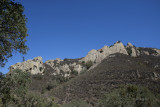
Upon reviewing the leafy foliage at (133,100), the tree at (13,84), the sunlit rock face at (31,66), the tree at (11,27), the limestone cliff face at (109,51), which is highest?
the limestone cliff face at (109,51)

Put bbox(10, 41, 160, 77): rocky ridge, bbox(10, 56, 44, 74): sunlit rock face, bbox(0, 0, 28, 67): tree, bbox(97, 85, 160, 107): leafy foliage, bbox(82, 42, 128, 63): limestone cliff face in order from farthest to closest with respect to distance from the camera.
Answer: bbox(82, 42, 128, 63): limestone cliff face
bbox(10, 41, 160, 77): rocky ridge
bbox(10, 56, 44, 74): sunlit rock face
bbox(97, 85, 160, 107): leafy foliage
bbox(0, 0, 28, 67): tree

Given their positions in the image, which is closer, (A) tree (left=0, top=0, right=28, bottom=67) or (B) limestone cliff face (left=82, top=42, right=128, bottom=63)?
(A) tree (left=0, top=0, right=28, bottom=67)

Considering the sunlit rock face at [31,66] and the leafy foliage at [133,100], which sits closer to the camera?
the leafy foliage at [133,100]

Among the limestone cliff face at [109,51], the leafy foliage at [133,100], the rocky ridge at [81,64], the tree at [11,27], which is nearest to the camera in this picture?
the tree at [11,27]

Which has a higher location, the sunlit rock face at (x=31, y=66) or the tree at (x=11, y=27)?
the sunlit rock face at (x=31, y=66)

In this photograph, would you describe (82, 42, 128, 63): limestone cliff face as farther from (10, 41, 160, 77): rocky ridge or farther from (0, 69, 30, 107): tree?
(0, 69, 30, 107): tree

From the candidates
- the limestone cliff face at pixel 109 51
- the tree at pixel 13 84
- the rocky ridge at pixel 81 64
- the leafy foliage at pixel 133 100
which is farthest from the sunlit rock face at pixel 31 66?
the tree at pixel 13 84

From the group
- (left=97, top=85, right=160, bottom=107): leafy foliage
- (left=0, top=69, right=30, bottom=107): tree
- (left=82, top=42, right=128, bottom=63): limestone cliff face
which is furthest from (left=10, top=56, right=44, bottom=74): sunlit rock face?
(left=0, top=69, right=30, bottom=107): tree

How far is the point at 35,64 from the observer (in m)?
64.1

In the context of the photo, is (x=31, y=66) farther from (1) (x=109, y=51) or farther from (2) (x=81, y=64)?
(1) (x=109, y=51)

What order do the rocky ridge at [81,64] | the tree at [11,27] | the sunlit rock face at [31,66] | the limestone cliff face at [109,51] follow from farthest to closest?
the limestone cliff face at [109,51] < the rocky ridge at [81,64] < the sunlit rock face at [31,66] < the tree at [11,27]

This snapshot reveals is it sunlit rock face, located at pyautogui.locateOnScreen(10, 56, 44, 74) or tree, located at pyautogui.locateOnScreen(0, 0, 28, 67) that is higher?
sunlit rock face, located at pyautogui.locateOnScreen(10, 56, 44, 74)

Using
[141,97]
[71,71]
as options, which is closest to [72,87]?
[141,97]

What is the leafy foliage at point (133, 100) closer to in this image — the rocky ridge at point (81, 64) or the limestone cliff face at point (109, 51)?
the rocky ridge at point (81, 64)
